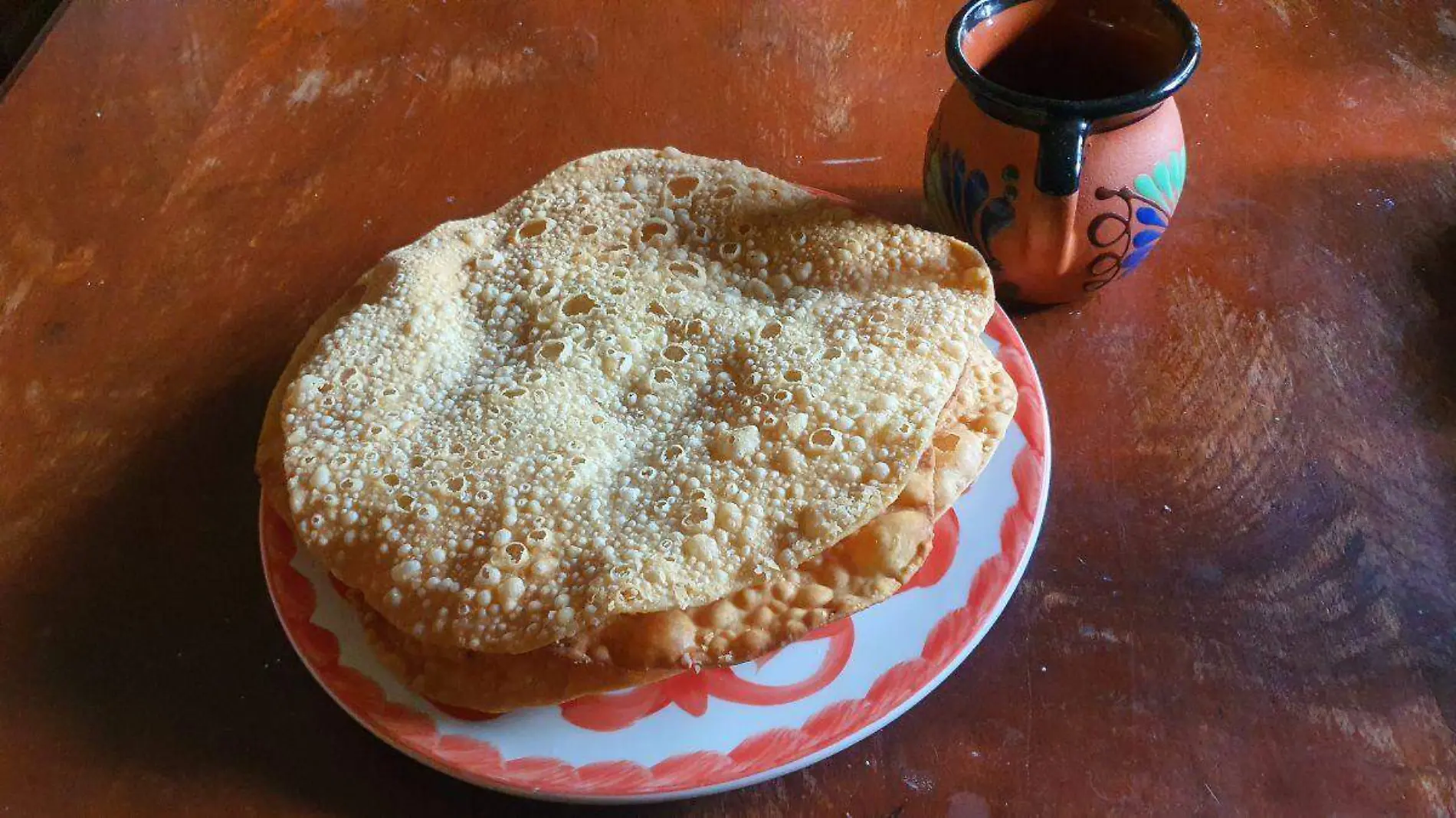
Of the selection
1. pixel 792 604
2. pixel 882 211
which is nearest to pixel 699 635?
pixel 792 604

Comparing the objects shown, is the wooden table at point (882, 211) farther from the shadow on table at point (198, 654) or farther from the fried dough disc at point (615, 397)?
the fried dough disc at point (615, 397)

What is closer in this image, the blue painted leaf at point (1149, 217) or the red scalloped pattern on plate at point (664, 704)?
the red scalloped pattern on plate at point (664, 704)

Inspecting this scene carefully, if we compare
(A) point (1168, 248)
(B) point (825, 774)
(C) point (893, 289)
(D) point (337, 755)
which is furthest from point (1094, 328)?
(D) point (337, 755)

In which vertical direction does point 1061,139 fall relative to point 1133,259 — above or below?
above

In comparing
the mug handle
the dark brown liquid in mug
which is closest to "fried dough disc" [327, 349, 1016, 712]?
the mug handle

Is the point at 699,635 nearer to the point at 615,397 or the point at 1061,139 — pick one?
the point at 615,397

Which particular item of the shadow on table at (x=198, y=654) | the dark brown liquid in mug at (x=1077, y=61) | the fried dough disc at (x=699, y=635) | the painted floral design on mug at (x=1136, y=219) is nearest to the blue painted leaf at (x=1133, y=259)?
the painted floral design on mug at (x=1136, y=219)
